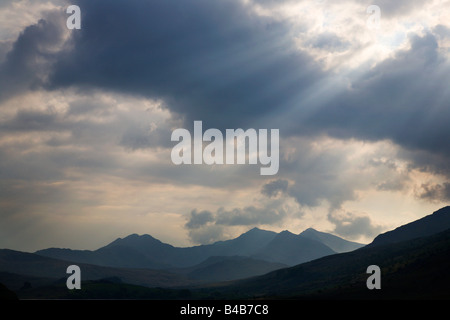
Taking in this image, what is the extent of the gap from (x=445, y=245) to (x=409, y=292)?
4550 cm

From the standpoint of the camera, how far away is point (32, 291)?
19112 centimetres

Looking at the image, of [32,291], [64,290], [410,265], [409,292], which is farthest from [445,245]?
[32,291]

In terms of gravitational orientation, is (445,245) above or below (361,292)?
above

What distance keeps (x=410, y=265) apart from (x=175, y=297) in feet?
324

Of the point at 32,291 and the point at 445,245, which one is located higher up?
the point at 445,245

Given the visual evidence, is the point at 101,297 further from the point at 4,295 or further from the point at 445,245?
the point at 445,245

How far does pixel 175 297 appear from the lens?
195875 mm

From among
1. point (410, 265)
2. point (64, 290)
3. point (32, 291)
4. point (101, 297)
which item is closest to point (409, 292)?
point (410, 265)
